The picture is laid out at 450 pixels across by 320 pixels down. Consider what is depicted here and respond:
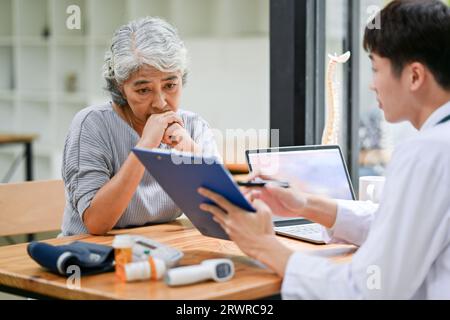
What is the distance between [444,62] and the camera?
147cm

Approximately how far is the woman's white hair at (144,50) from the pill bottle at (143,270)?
30.1 inches

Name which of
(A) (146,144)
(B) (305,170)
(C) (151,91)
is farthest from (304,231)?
(C) (151,91)

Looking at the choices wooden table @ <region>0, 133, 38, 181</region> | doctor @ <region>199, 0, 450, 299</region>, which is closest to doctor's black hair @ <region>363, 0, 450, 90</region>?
doctor @ <region>199, 0, 450, 299</region>

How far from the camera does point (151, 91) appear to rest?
7.09ft

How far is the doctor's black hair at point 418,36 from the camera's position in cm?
147

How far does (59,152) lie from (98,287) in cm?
467

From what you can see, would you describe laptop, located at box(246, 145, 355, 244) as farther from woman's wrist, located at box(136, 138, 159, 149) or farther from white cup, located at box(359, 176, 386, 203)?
woman's wrist, located at box(136, 138, 159, 149)

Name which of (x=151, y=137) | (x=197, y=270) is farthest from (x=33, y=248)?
(x=151, y=137)

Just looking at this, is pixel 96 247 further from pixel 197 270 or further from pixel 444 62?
Answer: pixel 444 62

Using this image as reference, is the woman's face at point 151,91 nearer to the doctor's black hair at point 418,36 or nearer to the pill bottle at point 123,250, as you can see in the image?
the pill bottle at point 123,250

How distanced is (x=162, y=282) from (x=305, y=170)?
0.75 metres

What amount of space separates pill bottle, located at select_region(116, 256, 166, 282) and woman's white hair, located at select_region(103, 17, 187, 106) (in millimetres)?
764

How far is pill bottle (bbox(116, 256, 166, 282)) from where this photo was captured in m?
1.49

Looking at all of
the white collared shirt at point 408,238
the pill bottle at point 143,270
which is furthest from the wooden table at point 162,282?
the white collared shirt at point 408,238
